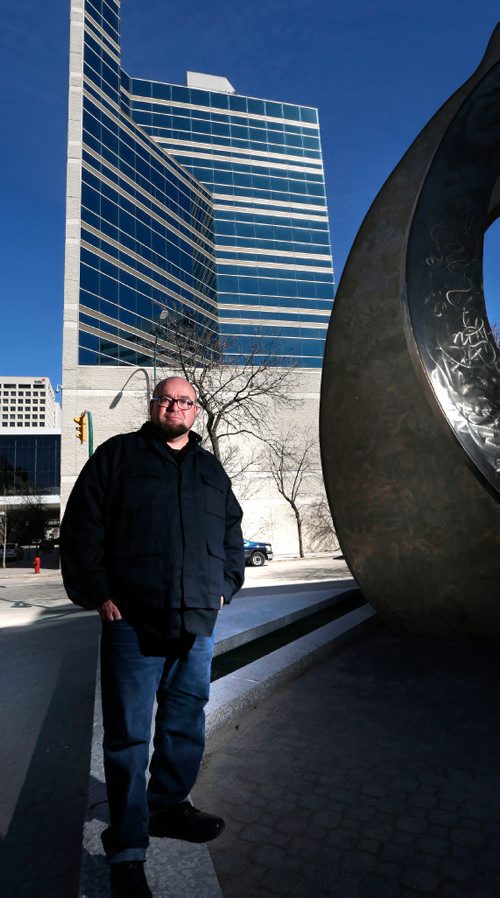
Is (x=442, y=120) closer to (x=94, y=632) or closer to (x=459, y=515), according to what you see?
(x=459, y=515)

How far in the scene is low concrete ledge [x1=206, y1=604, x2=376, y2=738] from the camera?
3.50 m

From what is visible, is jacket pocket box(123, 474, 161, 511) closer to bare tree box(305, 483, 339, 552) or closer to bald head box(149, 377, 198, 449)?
bald head box(149, 377, 198, 449)

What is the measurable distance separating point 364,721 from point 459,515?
5.09ft

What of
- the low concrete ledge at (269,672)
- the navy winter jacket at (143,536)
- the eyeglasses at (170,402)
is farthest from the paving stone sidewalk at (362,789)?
the eyeglasses at (170,402)

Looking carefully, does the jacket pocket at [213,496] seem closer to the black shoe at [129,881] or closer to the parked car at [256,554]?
the black shoe at [129,881]

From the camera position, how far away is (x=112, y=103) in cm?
3612

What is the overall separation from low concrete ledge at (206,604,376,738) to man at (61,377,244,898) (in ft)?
3.72

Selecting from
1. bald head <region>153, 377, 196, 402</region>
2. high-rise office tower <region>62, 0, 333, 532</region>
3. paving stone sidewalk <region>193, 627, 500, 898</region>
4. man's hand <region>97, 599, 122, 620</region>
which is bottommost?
paving stone sidewalk <region>193, 627, 500, 898</region>

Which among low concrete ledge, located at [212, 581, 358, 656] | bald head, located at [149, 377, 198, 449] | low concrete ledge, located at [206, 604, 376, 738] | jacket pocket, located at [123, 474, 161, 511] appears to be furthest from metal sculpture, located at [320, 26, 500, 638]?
low concrete ledge, located at [212, 581, 358, 656]

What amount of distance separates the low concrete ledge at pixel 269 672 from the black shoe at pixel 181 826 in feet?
3.50

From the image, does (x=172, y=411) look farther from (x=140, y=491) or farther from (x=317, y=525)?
(x=317, y=525)

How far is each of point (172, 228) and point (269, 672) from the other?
41.3 metres

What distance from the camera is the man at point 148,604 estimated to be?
2004 millimetres

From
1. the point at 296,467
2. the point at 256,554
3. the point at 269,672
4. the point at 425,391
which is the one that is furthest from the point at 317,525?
the point at 425,391
